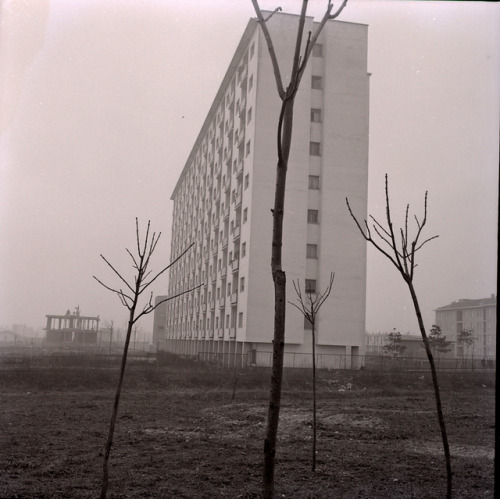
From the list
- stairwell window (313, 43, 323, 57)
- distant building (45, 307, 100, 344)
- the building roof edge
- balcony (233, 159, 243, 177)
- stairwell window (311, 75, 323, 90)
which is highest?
the building roof edge

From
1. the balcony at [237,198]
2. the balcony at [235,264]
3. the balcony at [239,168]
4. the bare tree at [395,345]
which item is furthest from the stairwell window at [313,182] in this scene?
the bare tree at [395,345]

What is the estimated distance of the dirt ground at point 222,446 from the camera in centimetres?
841

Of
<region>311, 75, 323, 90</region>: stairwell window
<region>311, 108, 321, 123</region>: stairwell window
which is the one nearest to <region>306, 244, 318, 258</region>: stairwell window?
<region>311, 108, 321, 123</region>: stairwell window

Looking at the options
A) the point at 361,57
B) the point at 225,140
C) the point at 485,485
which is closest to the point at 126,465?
the point at 485,485

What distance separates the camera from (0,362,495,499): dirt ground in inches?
331

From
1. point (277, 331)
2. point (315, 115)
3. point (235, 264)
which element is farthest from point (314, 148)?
point (277, 331)

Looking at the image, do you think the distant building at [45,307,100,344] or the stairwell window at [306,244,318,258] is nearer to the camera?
the stairwell window at [306,244,318,258]

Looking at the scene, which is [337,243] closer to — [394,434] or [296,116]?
[296,116]

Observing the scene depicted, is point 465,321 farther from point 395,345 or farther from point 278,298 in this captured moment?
point 278,298

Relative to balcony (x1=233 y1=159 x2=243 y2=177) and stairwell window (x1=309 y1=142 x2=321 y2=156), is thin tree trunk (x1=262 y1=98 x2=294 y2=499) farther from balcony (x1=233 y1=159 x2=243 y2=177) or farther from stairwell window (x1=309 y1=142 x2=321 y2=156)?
balcony (x1=233 y1=159 x2=243 y2=177)

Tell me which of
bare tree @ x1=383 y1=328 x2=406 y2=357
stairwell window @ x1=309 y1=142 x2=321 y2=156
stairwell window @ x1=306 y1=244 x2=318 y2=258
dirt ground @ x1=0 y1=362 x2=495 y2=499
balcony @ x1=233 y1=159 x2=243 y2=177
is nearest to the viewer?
dirt ground @ x1=0 y1=362 x2=495 y2=499

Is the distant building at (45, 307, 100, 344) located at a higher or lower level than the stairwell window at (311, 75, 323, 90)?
lower

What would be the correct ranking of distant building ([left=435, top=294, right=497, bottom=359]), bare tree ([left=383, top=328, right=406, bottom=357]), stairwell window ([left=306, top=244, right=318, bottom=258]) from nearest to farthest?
stairwell window ([left=306, top=244, right=318, bottom=258]) < bare tree ([left=383, top=328, right=406, bottom=357]) < distant building ([left=435, top=294, right=497, bottom=359])

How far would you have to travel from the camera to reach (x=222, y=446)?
39.4 ft
